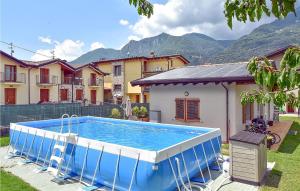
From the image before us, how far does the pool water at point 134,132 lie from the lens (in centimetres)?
1206

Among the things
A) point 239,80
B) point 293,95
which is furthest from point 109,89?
point 293,95

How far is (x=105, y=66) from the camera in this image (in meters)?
48.0

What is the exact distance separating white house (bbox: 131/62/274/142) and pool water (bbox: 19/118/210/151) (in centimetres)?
235

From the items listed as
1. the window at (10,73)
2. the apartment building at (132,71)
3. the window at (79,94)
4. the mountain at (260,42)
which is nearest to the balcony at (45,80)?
the window at (10,73)

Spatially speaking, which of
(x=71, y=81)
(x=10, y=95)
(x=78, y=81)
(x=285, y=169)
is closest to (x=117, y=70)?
(x=78, y=81)

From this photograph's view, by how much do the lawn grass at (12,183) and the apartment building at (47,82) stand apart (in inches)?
1072

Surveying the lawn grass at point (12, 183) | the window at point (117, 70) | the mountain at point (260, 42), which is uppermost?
the mountain at point (260, 42)

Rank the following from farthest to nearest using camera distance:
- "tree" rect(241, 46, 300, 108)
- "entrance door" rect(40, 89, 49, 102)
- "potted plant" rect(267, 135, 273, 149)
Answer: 1. "entrance door" rect(40, 89, 49, 102)
2. "potted plant" rect(267, 135, 273, 149)
3. "tree" rect(241, 46, 300, 108)

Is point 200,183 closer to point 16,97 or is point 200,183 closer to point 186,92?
point 186,92

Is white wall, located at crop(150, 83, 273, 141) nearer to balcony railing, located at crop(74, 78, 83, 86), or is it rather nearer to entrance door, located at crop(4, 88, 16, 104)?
entrance door, located at crop(4, 88, 16, 104)

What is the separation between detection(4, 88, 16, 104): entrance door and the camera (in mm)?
33375

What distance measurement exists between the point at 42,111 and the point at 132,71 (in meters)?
24.9

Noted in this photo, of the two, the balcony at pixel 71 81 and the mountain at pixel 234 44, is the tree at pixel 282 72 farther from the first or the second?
the mountain at pixel 234 44

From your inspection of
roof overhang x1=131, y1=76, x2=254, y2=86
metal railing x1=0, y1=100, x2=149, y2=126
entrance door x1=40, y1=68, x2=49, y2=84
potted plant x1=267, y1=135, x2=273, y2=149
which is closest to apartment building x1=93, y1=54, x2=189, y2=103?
entrance door x1=40, y1=68, x2=49, y2=84
